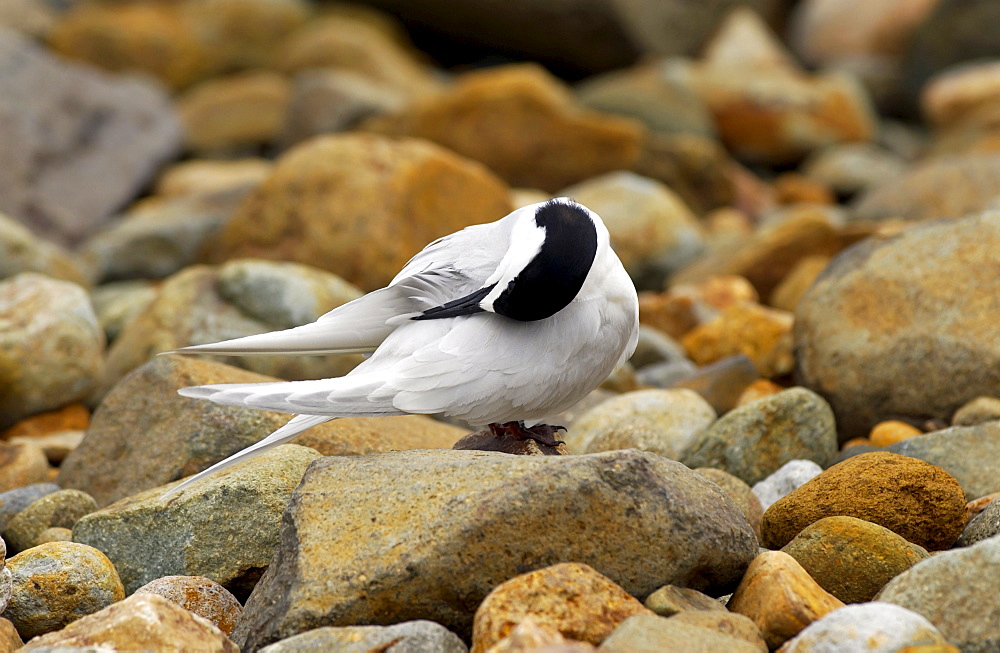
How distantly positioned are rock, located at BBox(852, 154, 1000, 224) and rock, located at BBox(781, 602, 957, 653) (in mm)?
6241

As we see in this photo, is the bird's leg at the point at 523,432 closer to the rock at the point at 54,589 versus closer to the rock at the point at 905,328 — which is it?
the rock at the point at 54,589

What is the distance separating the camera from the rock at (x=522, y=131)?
10797 millimetres

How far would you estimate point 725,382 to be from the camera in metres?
5.67

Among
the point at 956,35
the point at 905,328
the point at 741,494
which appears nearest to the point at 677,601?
the point at 741,494

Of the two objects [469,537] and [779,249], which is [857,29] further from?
[469,537]

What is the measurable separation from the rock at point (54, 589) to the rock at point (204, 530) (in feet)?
1.00

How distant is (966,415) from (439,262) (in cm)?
259

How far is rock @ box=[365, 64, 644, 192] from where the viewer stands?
1080 cm

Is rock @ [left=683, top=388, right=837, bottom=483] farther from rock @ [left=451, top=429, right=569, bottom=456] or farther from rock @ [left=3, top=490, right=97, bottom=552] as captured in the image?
rock @ [left=3, top=490, right=97, bottom=552]

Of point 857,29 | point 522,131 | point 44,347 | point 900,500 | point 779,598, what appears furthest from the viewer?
point 857,29

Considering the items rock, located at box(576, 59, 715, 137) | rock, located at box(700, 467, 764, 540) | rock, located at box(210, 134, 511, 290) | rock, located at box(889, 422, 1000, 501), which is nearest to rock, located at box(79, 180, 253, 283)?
rock, located at box(210, 134, 511, 290)

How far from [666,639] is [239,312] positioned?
3989mm

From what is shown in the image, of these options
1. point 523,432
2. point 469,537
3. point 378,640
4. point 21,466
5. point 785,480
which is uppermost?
point 469,537

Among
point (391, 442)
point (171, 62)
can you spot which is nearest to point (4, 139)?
point (171, 62)
